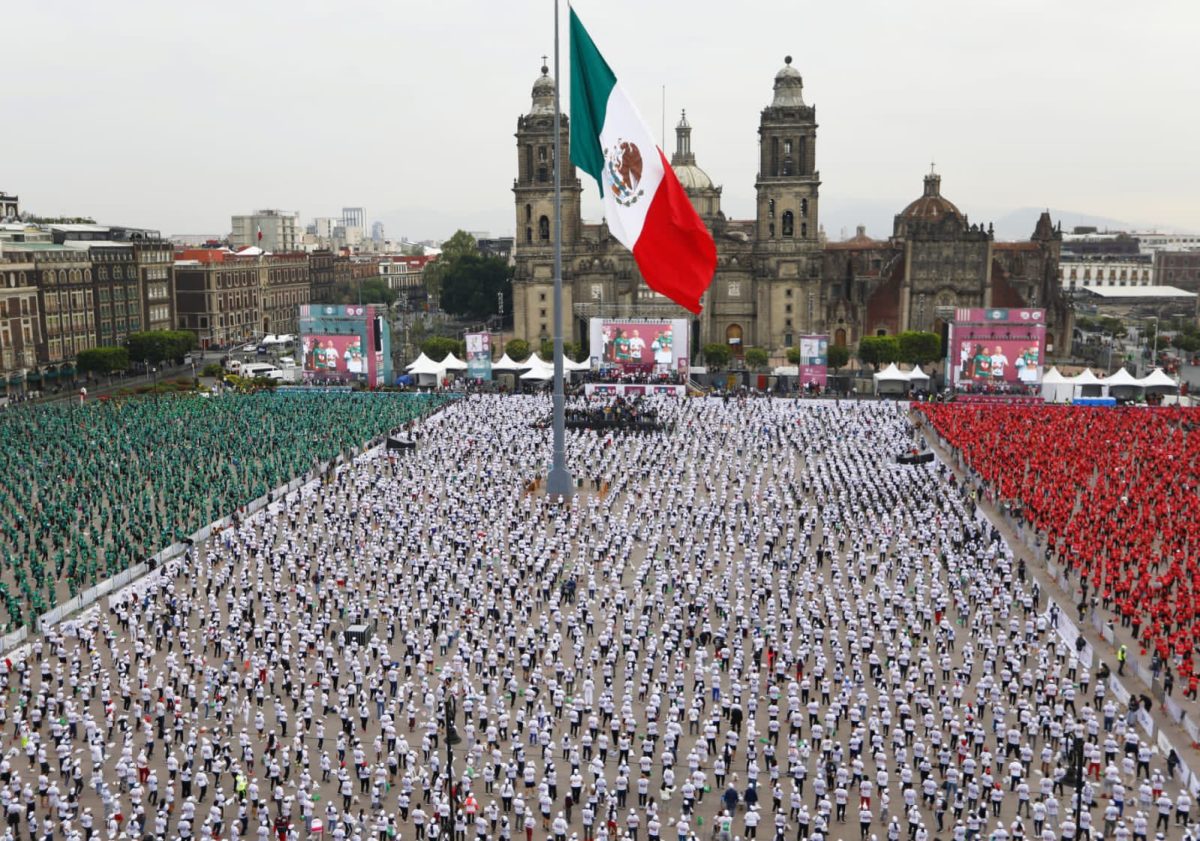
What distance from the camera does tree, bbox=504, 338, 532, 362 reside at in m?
72.3

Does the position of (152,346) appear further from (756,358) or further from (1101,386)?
(1101,386)

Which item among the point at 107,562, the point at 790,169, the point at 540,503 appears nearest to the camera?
the point at 107,562

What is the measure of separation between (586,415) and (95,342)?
42.9m

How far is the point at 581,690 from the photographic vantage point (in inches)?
821

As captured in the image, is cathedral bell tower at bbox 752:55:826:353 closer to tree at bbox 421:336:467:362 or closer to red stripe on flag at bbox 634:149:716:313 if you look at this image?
tree at bbox 421:336:467:362

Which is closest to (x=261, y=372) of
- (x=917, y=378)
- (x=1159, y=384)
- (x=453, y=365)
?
(x=453, y=365)

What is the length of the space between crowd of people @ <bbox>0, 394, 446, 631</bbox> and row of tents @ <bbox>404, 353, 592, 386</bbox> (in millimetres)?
5702

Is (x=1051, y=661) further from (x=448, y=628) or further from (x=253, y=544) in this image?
(x=253, y=544)

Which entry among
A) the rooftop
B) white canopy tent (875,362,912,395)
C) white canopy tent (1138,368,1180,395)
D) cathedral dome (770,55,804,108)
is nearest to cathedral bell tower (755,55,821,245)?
cathedral dome (770,55,804,108)

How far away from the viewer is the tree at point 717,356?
68.7m

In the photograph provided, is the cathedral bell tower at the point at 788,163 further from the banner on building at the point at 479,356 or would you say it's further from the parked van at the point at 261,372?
the parked van at the point at 261,372

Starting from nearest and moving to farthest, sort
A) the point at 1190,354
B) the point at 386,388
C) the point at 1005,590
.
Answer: the point at 1005,590 < the point at 386,388 < the point at 1190,354

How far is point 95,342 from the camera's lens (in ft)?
248

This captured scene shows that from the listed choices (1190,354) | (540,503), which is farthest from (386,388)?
(1190,354)
